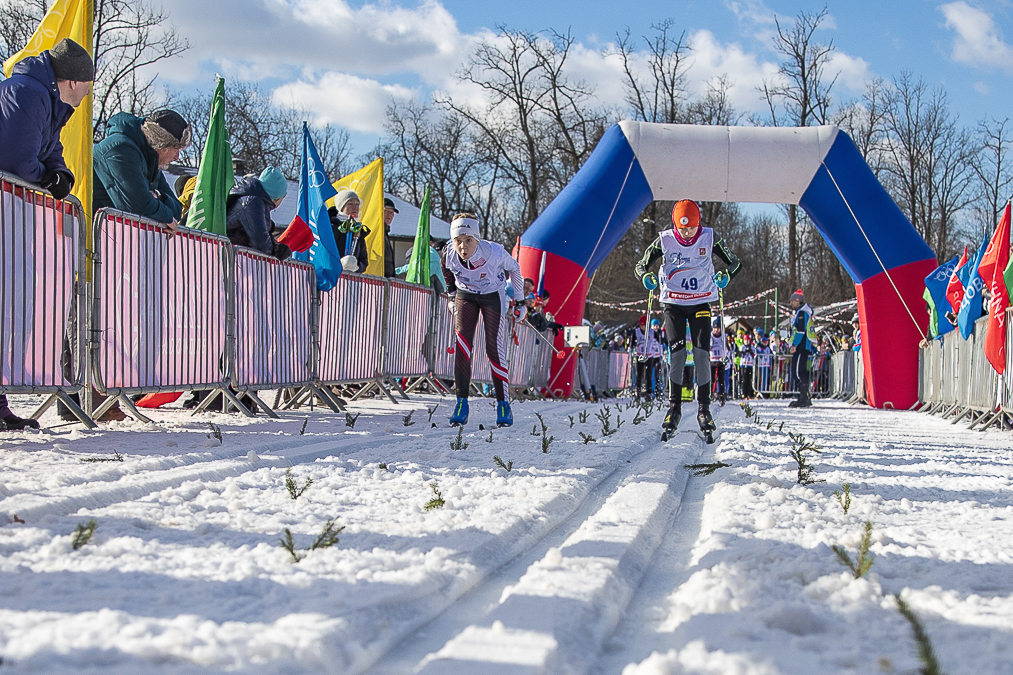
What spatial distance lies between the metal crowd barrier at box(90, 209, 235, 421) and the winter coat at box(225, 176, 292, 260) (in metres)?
0.76

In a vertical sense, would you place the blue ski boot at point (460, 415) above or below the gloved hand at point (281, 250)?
below

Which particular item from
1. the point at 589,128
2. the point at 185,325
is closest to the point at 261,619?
the point at 185,325

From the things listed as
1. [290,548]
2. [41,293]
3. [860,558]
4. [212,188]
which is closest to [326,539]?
[290,548]

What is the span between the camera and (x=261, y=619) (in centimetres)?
180

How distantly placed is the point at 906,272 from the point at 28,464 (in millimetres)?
14509

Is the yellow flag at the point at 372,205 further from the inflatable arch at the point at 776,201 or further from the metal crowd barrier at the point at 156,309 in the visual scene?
the metal crowd barrier at the point at 156,309

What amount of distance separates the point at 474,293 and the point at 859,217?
34.7 ft

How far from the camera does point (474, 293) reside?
724 cm

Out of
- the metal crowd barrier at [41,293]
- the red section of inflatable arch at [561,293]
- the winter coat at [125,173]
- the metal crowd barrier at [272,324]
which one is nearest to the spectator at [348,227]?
the metal crowd barrier at [272,324]

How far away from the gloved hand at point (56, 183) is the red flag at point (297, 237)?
9.05 ft

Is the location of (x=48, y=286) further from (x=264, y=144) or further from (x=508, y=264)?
(x=264, y=144)

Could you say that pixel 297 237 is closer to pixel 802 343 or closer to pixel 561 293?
pixel 561 293

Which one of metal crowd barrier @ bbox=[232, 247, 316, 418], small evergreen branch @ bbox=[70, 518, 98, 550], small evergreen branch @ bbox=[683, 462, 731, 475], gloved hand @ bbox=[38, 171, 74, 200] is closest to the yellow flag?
metal crowd barrier @ bbox=[232, 247, 316, 418]

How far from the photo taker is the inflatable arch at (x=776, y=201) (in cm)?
1529
